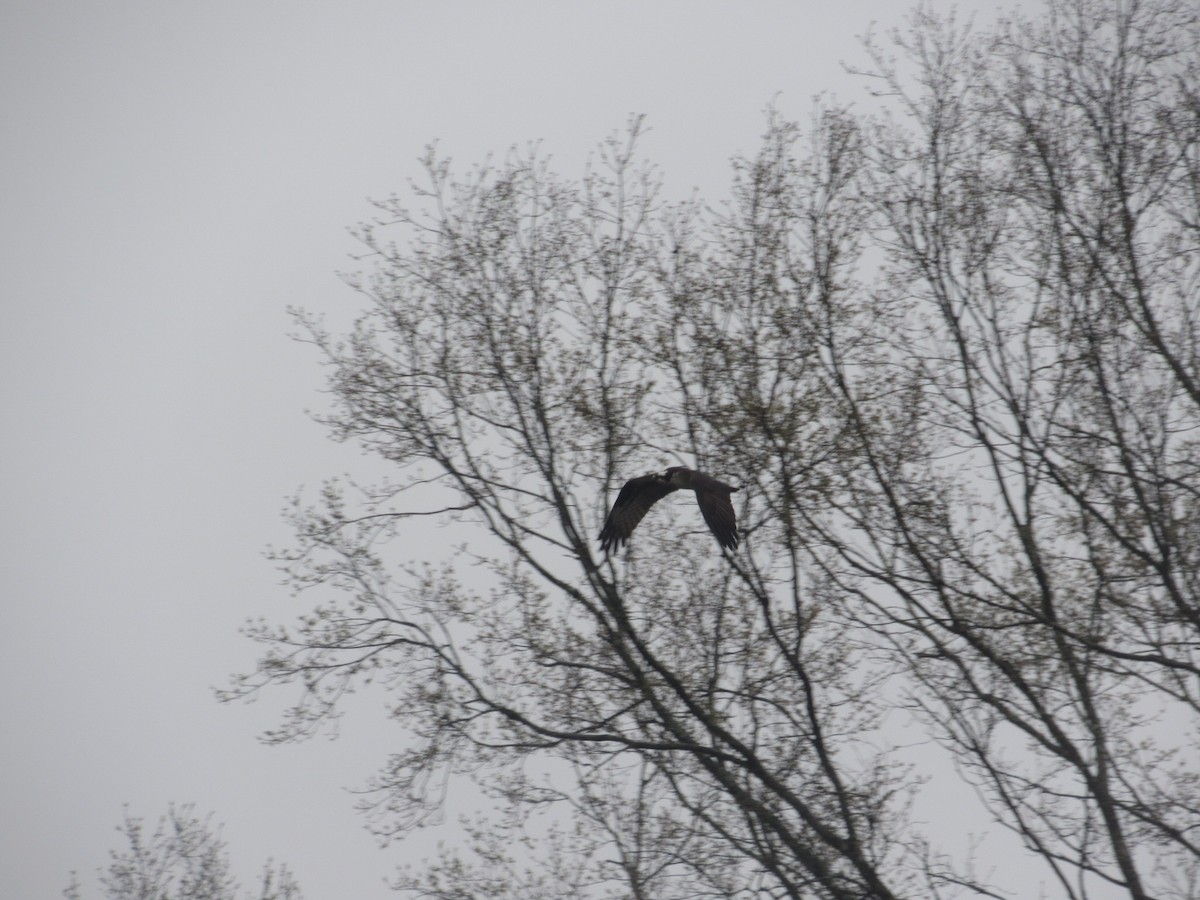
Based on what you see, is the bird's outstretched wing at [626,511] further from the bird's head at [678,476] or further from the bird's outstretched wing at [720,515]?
the bird's outstretched wing at [720,515]

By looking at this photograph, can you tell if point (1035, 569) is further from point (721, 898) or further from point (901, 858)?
point (721, 898)

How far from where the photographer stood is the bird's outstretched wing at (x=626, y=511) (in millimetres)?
9898

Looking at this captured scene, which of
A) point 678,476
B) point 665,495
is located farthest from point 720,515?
point 665,495

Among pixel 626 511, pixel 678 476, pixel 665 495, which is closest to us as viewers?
pixel 678 476

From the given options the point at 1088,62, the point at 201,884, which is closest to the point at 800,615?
the point at 1088,62

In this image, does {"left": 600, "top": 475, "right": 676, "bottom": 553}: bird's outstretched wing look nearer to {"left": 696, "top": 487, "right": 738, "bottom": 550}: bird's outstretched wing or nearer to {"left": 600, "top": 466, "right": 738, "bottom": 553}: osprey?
{"left": 600, "top": 466, "right": 738, "bottom": 553}: osprey

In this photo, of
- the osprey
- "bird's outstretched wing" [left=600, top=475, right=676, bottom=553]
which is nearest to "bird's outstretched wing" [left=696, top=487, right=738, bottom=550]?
the osprey

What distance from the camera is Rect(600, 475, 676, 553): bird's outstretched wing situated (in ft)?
32.5

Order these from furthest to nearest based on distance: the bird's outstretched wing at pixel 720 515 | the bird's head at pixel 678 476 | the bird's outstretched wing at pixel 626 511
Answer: the bird's outstretched wing at pixel 626 511
the bird's head at pixel 678 476
the bird's outstretched wing at pixel 720 515

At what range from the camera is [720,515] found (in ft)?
29.5

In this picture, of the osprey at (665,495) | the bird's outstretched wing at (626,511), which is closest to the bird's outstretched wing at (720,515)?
the osprey at (665,495)

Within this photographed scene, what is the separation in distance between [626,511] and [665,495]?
406mm

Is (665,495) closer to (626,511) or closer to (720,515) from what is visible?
(626,511)

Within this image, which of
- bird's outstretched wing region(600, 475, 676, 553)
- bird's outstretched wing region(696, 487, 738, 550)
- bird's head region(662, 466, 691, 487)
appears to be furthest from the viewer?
bird's outstretched wing region(600, 475, 676, 553)
